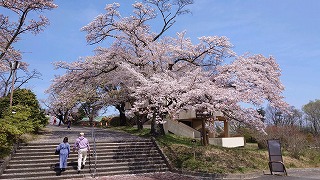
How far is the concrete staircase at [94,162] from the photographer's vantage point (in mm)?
12469

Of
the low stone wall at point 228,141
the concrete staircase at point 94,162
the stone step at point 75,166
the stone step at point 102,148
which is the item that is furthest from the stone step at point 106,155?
the low stone wall at point 228,141

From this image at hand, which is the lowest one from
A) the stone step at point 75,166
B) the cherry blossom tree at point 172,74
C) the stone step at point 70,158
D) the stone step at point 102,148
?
the stone step at point 75,166

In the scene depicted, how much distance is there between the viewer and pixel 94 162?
45.9 ft

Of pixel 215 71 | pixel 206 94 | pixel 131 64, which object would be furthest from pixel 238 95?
pixel 131 64

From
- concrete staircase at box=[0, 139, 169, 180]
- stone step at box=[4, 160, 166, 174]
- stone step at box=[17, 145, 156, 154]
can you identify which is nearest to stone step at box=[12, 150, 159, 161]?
concrete staircase at box=[0, 139, 169, 180]

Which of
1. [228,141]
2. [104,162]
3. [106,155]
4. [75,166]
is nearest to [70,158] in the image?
[75,166]

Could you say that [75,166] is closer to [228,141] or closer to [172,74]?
[172,74]

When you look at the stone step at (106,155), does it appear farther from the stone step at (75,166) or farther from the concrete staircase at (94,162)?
the stone step at (75,166)

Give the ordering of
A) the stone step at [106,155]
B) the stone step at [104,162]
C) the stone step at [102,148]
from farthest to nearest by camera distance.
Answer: the stone step at [102,148], the stone step at [106,155], the stone step at [104,162]

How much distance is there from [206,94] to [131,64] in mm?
8053

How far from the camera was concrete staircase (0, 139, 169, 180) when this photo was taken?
12.5 metres

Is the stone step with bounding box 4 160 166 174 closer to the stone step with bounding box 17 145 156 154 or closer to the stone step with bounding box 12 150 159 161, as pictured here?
the stone step with bounding box 12 150 159 161

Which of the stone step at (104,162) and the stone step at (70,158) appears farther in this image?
the stone step at (70,158)

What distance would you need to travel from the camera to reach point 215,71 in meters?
17.6
